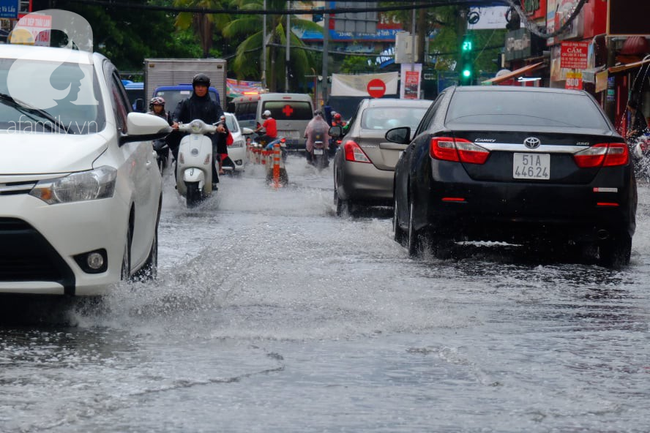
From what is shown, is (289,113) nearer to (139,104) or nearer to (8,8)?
(8,8)

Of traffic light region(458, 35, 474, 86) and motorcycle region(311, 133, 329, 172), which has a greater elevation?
traffic light region(458, 35, 474, 86)

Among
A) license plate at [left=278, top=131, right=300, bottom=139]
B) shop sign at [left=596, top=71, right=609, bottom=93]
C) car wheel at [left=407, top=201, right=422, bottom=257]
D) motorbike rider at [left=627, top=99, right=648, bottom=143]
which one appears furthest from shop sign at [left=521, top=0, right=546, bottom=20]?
car wheel at [left=407, top=201, right=422, bottom=257]

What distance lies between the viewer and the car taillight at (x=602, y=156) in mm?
10711

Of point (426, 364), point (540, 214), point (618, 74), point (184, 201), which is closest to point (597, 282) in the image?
point (540, 214)

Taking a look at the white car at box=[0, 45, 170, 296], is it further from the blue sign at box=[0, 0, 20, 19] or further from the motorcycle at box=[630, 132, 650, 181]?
the blue sign at box=[0, 0, 20, 19]

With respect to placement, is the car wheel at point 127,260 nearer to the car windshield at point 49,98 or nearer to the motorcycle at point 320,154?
the car windshield at point 49,98

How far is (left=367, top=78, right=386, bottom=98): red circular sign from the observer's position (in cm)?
6212

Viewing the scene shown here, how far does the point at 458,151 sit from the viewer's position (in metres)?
10.8

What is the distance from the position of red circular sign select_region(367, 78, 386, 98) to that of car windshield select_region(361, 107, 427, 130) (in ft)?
144

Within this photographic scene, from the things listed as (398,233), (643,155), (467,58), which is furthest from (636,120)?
(398,233)

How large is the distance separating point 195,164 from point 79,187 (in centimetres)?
1095

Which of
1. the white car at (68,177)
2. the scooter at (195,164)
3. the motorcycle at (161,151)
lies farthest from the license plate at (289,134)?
the white car at (68,177)

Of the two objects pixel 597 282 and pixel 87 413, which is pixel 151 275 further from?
pixel 87 413

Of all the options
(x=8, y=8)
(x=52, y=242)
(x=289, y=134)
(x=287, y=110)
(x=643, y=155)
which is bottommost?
(x=289, y=134)
